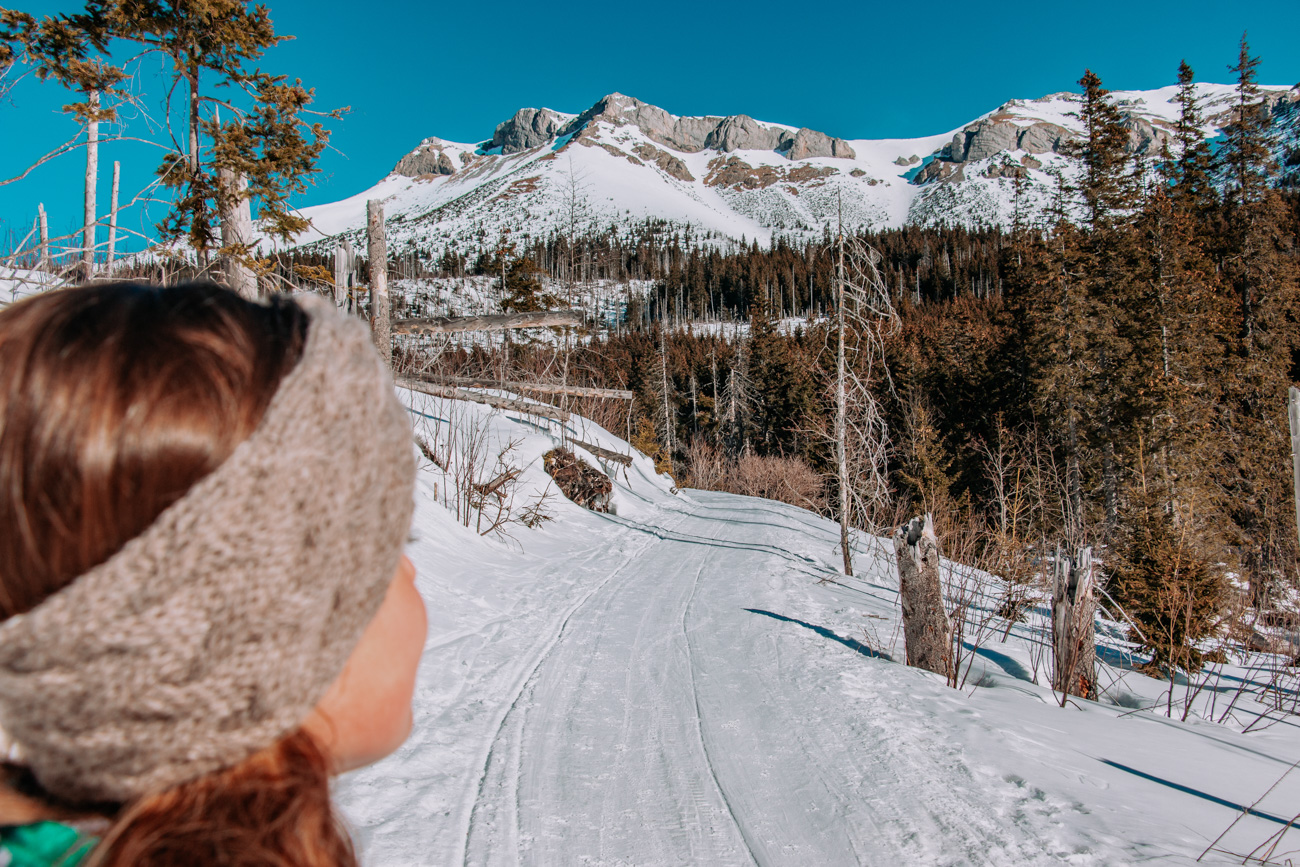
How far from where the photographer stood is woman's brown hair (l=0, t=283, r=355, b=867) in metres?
0.62

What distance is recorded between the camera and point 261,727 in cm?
72

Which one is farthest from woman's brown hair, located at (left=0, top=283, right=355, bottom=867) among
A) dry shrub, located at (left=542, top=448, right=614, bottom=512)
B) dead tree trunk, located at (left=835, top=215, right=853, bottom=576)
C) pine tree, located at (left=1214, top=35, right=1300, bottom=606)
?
pine tree, located at (left=1214, top=35, right=1300, bottom=606)

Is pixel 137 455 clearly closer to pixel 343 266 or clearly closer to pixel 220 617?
pixel 220 617

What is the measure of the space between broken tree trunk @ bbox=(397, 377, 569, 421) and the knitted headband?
35.9ft

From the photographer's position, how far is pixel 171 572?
0.66 metres

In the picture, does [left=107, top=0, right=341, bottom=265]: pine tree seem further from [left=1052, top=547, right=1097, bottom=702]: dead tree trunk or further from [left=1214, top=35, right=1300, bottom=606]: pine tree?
[left=1214, top=35, right=1300, bottom=606]: pine tree

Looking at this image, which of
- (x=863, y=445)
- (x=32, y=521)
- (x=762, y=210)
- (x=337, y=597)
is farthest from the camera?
(x=762, y=210)

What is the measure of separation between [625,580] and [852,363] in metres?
5.10

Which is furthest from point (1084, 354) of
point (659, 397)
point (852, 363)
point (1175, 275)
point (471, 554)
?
point (659, 397)

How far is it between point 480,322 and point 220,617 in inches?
431

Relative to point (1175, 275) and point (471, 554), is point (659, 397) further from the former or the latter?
point (471, 554)

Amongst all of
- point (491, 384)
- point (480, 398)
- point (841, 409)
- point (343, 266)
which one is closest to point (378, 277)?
point (343, 266)

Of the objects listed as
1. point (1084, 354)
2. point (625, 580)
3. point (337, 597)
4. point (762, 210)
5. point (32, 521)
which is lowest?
point (625, 580)

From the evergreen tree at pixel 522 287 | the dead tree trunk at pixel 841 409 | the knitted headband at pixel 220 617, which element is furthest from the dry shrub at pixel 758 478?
the knitted headband at pixel 220 617
